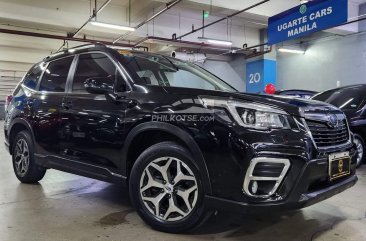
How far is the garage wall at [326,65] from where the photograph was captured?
12.7 meters

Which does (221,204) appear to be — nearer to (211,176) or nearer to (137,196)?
(211,176)

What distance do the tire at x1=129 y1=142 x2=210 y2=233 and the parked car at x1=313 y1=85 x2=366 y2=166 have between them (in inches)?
147

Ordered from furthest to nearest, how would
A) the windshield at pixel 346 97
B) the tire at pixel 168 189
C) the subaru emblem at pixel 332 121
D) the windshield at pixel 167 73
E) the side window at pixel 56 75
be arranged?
1. the windshield at pixel 346 97
2. the side window at pixel 56 75
3. the windshield at pixel 167 73
4. the subaru emblem at pixel 332 121
5. the tire at pixel 168 189

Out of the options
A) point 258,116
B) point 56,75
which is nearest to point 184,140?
point 258,116

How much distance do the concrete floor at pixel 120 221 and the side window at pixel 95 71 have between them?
3.64ft

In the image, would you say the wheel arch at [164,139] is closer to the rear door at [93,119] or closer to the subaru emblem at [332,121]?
the rear door at [93,119]

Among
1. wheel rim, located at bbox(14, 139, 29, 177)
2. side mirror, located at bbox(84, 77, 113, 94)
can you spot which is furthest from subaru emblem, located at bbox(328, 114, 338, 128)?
wheel rim, located at bbox(14, 139, 29, 177)

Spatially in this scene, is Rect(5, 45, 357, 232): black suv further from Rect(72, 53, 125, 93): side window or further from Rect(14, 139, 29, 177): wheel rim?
Rect(14, 139, 29, 177): wheel rim

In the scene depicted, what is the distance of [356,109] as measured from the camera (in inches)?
208

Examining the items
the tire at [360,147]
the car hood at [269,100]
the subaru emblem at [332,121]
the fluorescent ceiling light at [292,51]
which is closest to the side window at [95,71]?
the car hood at [269,100]

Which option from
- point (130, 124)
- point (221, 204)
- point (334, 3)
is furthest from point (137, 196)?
point (334, 3)

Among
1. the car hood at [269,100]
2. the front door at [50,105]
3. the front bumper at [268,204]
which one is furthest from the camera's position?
the front door at [50,105]

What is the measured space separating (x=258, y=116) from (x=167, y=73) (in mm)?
1258

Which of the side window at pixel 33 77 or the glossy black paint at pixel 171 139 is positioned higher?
the side window at pixel 33 77
